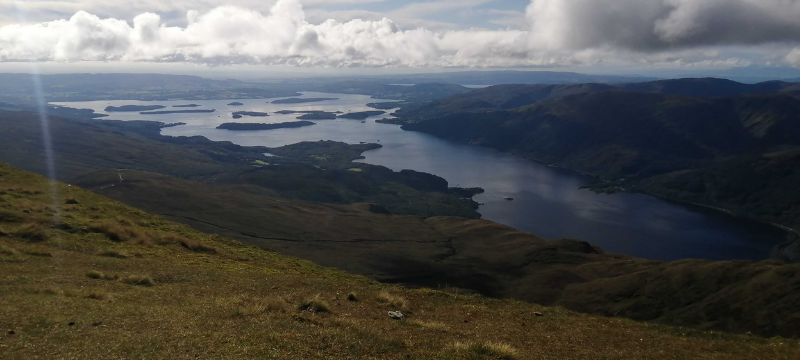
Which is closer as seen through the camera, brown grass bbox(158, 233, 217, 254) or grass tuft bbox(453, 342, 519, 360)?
grass tuft bbox(453, 342, 519, 360)

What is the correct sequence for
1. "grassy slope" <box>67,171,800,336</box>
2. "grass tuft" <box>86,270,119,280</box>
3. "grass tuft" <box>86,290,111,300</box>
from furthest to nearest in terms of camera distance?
"grassy slope" <box>67,171,800,336</box> < "grass tuft" <box>86,270,119,280</box> < "grass tuft" <box>86,290,111,300</box>

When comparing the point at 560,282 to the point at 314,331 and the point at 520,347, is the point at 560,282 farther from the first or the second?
the point at 314,331

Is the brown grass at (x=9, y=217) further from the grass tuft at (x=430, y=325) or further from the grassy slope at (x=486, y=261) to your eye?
the grassy slope at (x=486, y=261)

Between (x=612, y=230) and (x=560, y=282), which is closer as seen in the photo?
(x=560, y=282)

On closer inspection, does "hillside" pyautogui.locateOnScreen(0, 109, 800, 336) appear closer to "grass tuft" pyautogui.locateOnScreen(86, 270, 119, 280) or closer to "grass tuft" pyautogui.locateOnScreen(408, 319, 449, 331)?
"grass tuft" pyautogui.locateOnScreen(408, 319, 449, 331)

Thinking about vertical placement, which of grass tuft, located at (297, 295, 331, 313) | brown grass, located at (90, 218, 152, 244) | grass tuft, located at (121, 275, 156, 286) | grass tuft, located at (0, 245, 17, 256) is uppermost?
grass tuft, located at (0, 245, 17, 256)

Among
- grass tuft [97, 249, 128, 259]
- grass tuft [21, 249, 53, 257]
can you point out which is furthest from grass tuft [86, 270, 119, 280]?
grass tuft [97, 249, 128, 259]

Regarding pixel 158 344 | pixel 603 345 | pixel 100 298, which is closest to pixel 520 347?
pixel 603 345
